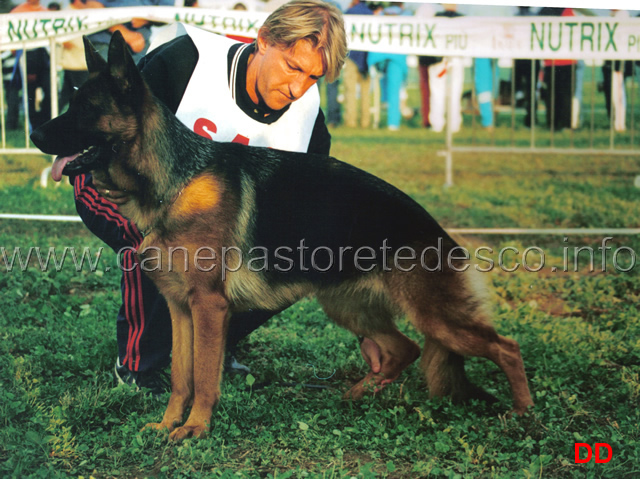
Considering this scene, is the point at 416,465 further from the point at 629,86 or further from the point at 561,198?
the point at 629,86

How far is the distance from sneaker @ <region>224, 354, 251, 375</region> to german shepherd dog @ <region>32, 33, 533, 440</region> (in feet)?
1.52

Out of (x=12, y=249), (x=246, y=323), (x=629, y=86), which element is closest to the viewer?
(x=246, y=323)

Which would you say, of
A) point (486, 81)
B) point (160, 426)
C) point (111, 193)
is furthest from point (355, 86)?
point (160, 426)

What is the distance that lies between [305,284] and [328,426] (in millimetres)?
602

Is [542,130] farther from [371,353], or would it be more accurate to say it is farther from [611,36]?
[371,353]

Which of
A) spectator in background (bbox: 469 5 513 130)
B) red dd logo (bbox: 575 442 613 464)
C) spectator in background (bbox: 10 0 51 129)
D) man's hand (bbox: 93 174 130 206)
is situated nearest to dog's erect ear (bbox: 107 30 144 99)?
man's hand (bbox: 93 174 130 206)

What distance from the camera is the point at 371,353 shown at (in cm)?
310

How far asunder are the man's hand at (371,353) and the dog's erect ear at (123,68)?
1.55m

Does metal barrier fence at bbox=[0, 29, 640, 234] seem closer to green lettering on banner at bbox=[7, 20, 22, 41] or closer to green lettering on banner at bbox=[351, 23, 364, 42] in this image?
green lettering on banner at bbox=[7, 20, 22, 41]

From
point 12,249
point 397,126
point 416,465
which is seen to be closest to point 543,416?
point 416,465

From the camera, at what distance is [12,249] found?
4.09 m

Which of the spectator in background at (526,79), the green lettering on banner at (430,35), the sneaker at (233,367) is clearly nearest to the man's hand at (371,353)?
the sneaker at (233,367)

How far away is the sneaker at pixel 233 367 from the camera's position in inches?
126

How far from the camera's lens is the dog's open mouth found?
2488 mm
